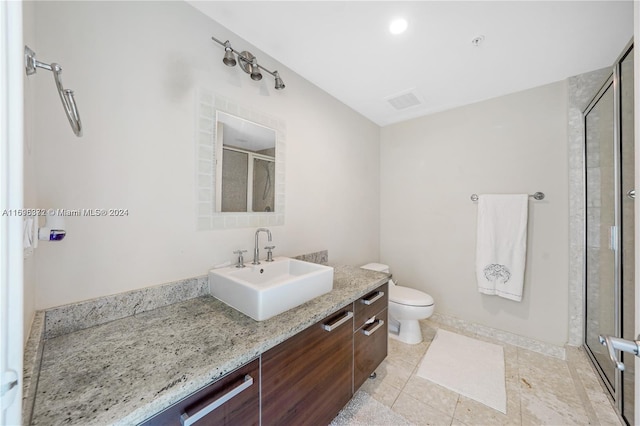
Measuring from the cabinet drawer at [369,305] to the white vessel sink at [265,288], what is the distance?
0.68ft

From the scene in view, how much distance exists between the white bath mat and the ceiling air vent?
223 centimetres

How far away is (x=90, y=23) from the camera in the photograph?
0.98 m

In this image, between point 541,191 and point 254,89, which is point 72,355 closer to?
point 254,89

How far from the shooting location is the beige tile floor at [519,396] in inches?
53.4

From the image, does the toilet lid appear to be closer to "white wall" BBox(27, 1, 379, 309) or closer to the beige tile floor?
the beige tile floor

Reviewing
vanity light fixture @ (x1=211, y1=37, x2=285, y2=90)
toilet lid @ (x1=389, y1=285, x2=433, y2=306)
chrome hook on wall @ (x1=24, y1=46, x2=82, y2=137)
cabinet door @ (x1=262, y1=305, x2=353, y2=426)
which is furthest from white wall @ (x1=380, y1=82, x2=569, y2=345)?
chrome hook on wall @ (x1=24, y1=46, x2=82, y2=137)

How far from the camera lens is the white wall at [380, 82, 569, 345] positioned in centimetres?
195

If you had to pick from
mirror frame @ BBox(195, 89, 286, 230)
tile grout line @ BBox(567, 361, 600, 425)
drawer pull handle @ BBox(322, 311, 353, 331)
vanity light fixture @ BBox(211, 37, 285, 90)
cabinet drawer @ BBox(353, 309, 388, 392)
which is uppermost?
vanity light fixture @ BBox(211, 37, 285, 90)

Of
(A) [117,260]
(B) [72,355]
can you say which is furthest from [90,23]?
(B) [72,355]

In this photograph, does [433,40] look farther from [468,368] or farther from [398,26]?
[468,368]

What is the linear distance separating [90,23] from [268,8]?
81cm

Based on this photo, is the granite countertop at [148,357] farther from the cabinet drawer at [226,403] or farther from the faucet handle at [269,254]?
the faucet handle at [269,254]

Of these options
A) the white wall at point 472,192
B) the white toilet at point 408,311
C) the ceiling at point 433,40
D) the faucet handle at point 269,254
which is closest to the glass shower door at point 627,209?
the ceiling at point 433,40

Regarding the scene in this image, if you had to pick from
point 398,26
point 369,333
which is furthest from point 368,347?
point 398,26
